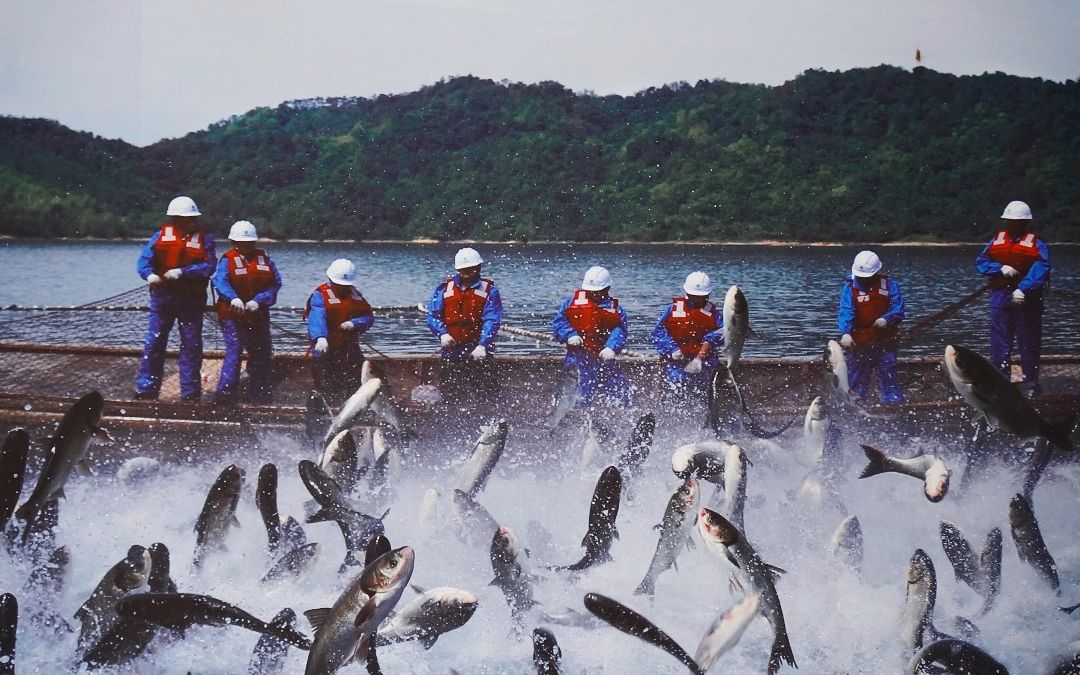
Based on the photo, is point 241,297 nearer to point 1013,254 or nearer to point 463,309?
point 463,309

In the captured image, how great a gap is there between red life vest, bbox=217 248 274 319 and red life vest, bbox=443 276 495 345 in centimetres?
180

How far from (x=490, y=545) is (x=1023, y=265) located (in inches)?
258

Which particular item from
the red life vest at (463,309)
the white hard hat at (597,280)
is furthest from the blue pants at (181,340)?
the white hard hat at (597,280)

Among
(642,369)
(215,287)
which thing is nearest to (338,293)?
(215,287)

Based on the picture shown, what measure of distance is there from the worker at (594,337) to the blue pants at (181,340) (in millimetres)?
3472

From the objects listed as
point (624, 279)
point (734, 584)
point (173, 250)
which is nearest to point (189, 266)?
point (173, 250)

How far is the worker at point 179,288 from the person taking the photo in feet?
27.8

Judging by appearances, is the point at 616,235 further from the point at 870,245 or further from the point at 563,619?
the point at 563,619

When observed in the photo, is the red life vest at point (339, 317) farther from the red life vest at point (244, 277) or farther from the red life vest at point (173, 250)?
the red life vest at point (173, 250)

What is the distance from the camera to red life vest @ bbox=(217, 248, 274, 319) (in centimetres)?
857

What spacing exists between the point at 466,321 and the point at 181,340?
2793 millimetres

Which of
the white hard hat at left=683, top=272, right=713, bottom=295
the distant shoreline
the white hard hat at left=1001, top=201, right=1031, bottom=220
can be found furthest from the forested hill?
the white hard hat at left=683, top=272, right=713, bottom=295

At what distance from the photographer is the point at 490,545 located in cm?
564

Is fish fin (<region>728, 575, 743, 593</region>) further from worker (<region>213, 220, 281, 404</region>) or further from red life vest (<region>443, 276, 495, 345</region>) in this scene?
worker (<region>213, 220, 281, 404</region>)
